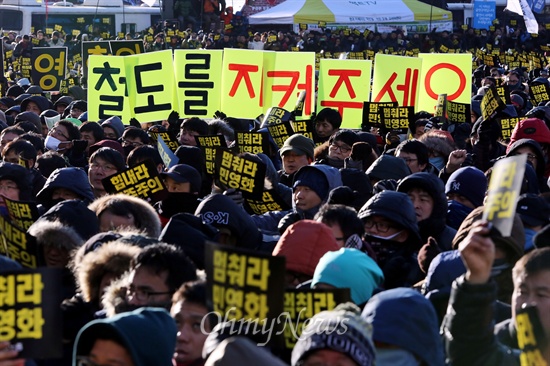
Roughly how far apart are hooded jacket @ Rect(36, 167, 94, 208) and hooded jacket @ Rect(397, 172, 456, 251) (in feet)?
6.27

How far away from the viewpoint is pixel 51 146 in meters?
10.3

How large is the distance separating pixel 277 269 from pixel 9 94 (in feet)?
44.0

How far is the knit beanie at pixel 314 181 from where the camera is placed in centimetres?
677

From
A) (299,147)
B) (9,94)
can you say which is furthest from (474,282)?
(9,94)

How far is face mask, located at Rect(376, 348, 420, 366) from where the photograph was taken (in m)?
3.56

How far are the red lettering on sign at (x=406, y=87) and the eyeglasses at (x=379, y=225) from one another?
665cm

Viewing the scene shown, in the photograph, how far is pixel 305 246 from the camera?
4809mm

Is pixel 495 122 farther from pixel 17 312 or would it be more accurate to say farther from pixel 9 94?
pixel 9 94

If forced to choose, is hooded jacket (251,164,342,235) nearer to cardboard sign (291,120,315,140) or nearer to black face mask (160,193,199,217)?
black face mask (160,193,199,217)

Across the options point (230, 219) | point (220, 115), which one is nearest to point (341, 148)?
point (230, 219)

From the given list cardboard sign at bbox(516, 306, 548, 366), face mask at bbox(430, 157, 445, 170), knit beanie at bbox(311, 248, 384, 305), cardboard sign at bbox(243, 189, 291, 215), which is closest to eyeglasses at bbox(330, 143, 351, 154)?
face mask at bbox(430, 157, 445, 170)

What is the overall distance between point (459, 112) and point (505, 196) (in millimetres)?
8898

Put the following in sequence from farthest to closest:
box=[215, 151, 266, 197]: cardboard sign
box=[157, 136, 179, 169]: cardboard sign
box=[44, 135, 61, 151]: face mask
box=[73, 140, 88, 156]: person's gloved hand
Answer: box=[44, 135, 61, 151]: face mask < box=[73, 140, 88, 156]: person's gloved hand < box=[157, 136, 179, 169]: cardboard sign < box=[215, 151, 266, 197]: cardboard sign

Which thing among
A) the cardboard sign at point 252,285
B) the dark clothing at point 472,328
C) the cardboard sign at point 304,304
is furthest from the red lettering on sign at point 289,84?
the dark clothing at point 472,328
